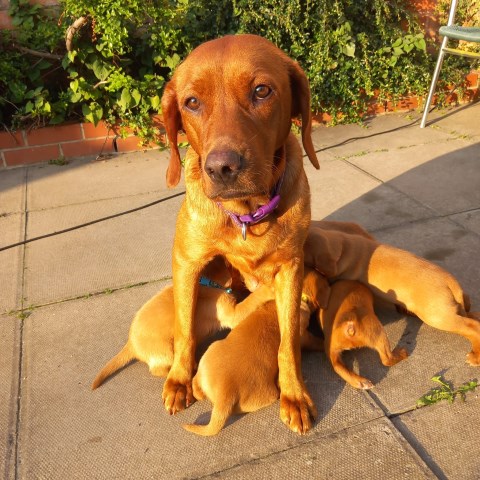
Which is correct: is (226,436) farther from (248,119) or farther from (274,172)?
(248,119)

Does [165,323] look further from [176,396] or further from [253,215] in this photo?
[253,215]

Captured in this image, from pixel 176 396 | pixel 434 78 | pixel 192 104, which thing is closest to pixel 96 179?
pixel 192 104

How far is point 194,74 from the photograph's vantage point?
2318 mm

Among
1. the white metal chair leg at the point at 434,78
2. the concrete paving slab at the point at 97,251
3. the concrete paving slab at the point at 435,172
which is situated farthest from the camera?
the white metal chair leg at the point at 434,78

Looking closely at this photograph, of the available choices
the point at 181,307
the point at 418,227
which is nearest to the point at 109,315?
the point at 181,307

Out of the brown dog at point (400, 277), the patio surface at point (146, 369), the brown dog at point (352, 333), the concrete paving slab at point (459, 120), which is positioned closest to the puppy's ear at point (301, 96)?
the brown dog at point (400, 277)

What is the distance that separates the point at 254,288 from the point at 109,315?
3.21 ft

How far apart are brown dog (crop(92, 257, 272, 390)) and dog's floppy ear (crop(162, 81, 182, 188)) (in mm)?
682

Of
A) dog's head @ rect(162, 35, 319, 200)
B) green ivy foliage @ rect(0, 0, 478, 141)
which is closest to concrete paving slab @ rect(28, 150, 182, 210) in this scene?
green ivy foliage @ rect(0, 0, 478, 141)

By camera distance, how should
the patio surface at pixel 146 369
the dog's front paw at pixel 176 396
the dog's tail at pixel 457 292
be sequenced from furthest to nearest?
the dog's tail at pixel 457 292, the dog's front paw at pixel 176 396, the patio surface at pixel 146 369

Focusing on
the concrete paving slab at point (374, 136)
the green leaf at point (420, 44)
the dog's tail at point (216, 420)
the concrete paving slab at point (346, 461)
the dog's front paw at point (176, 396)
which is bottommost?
the concrete paving slab at point (374, 136)

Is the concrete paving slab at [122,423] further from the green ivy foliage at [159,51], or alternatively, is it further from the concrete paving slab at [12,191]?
the green ivy foliage at [159,51]

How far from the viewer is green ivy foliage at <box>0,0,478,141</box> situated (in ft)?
19.2

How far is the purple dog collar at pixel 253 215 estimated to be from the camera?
8.23 ft
